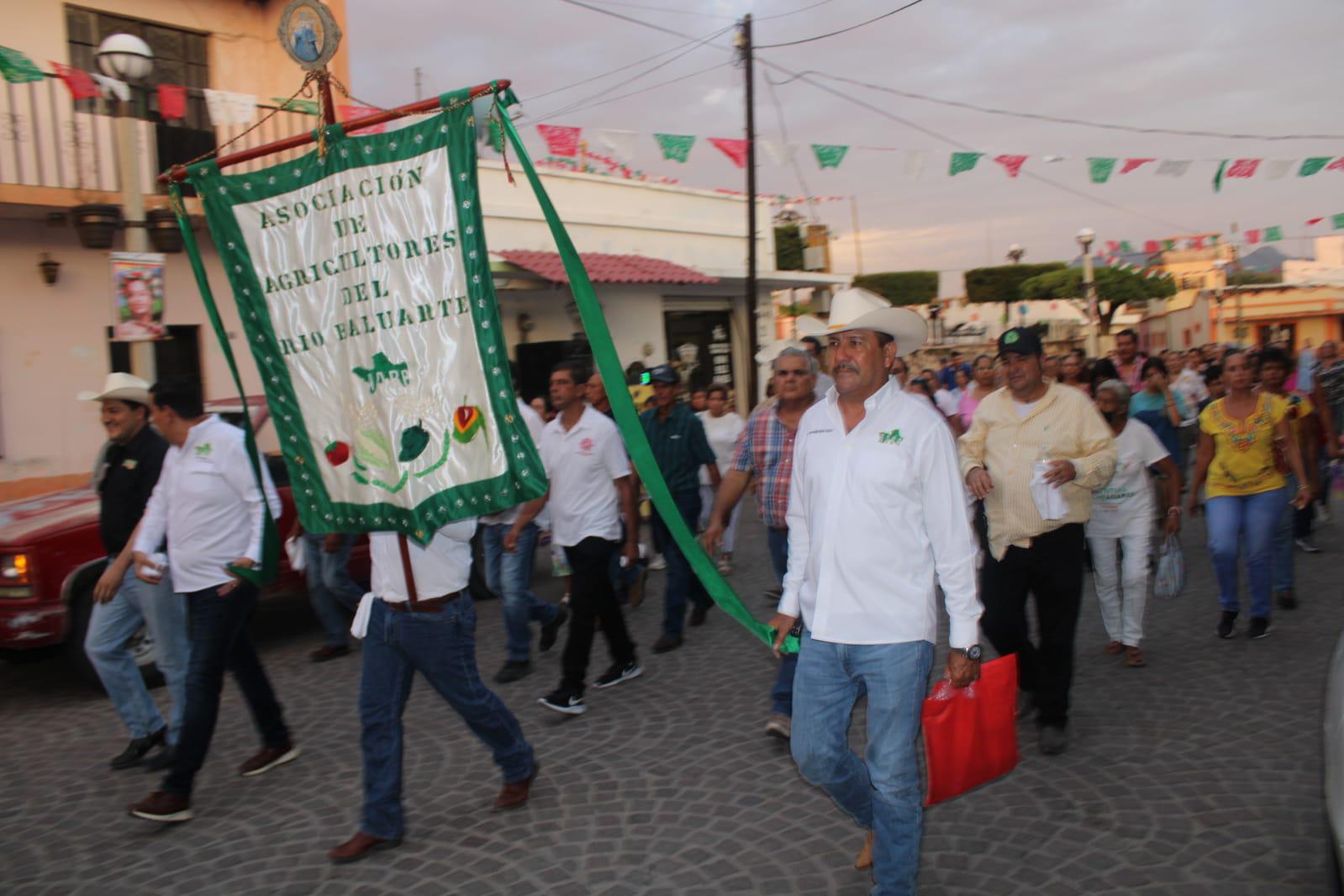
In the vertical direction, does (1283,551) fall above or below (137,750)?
above

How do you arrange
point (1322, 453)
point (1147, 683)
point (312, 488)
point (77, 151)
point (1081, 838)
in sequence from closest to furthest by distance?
1. point (1081, 838)
2. point (312, 488)
3. point (1147, 683)
4. point (1322, 453)
5. point (77, 151)

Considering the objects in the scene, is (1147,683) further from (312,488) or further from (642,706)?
(312,488)

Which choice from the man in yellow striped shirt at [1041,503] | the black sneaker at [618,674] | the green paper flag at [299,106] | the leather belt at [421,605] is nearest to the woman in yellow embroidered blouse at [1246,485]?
the man in yellow striped shirt at [1041,503]

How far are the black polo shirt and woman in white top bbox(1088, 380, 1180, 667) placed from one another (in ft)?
16.2

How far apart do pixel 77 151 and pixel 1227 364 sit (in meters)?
12.0

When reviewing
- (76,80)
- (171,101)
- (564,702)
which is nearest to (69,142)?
(171,101)

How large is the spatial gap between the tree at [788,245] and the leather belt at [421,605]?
23024mm

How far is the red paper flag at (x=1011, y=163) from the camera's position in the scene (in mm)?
15211

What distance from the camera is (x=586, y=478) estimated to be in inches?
229

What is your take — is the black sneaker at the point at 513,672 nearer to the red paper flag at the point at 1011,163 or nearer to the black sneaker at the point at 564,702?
the black sneaker at the point at 564,702

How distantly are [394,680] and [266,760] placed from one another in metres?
1.44

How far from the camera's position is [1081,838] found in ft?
12.6

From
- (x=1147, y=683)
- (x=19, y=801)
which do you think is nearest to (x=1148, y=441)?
(x=1147, y=683)

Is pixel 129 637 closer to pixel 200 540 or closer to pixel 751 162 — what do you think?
pixel 200 540
